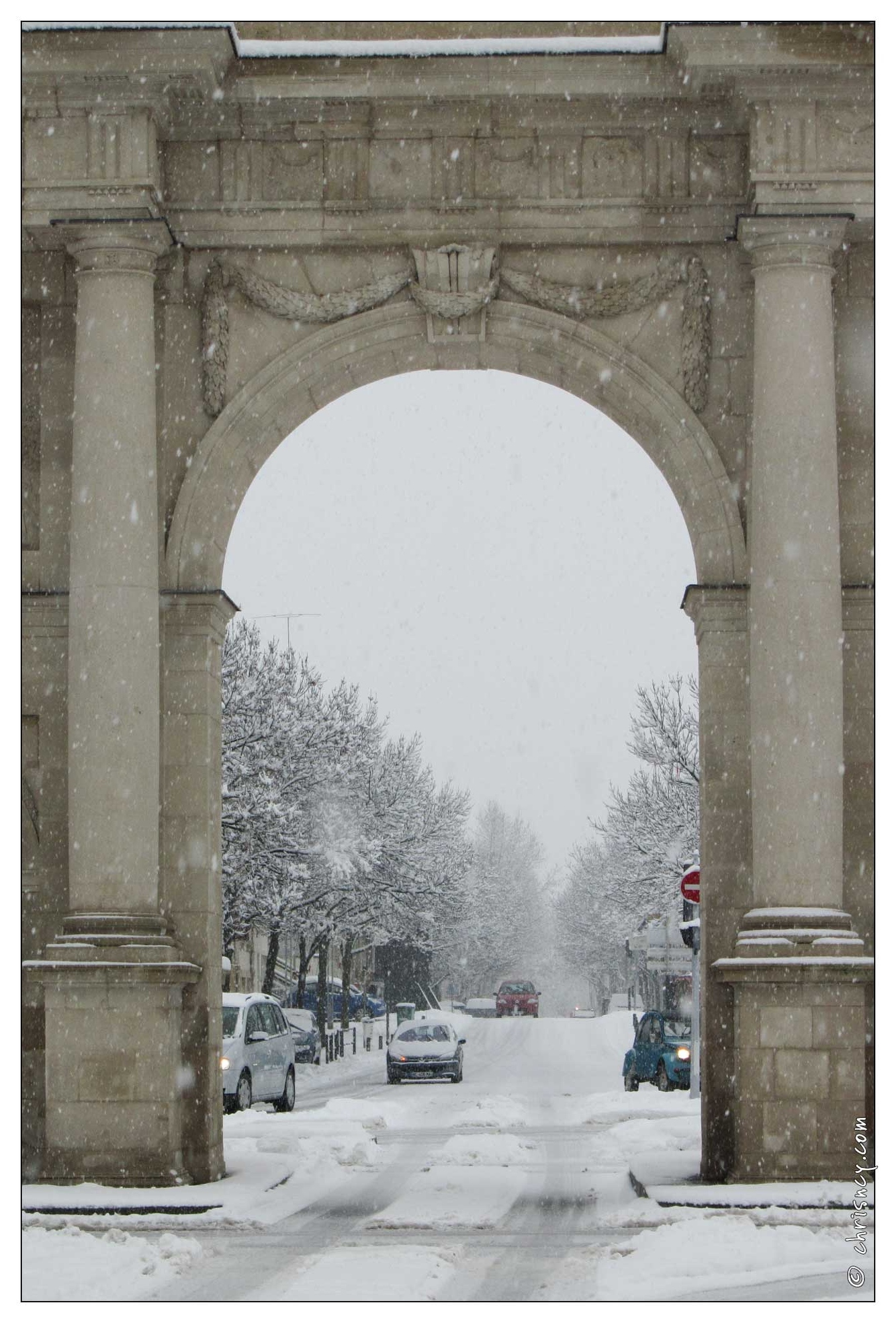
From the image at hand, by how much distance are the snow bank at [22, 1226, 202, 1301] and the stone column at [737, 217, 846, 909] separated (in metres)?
5.68

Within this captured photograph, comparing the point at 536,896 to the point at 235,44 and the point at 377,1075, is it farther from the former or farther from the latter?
the point at 235,44

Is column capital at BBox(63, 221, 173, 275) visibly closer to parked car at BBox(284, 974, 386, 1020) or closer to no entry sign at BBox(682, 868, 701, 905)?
no entry sign at BBox(682, 868, 701, 905)

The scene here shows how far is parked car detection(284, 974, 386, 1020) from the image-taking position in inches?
2744

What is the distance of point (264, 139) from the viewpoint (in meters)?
17.4

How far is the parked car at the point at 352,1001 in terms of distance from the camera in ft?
229

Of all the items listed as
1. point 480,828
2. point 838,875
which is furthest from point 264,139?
point 480,828

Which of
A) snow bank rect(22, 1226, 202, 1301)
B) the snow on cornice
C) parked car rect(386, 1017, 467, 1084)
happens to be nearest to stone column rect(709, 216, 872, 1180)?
the snow on cornice

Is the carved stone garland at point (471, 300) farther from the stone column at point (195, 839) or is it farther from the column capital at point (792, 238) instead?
the stone column at point (195, 839)

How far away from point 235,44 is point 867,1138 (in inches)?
391

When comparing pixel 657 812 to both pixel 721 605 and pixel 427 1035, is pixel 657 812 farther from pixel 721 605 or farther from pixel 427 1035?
pixel 721 605

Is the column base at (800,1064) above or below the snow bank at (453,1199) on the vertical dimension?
above

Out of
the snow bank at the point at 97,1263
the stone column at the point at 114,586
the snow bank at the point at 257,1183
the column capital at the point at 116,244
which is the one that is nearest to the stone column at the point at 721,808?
the snow bank at the point at 257,1183

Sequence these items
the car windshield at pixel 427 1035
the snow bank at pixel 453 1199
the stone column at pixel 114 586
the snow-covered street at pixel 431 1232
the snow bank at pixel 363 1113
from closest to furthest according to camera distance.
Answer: the snow-covered street at pixel 431 1232 < the snow bank at pixel 453 1199 < the stone column at pixel 114 586 < the snow bank at pixel 363 1113 < the car windshield at pixel 427 1035

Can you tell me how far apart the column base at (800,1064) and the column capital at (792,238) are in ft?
18.3
